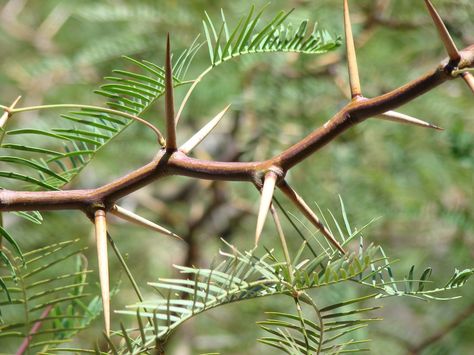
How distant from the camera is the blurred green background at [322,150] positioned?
117cm

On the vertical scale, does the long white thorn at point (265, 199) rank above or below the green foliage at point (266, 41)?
below

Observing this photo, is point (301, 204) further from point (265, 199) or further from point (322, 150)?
point (322, 150)

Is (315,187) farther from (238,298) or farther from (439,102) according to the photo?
(238,298)

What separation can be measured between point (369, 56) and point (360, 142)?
0.54 feet

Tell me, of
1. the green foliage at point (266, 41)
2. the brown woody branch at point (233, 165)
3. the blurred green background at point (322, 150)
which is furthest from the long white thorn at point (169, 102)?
the blurred green background at point (322, 150)

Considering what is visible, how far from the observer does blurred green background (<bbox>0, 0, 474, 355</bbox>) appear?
1.17 meters

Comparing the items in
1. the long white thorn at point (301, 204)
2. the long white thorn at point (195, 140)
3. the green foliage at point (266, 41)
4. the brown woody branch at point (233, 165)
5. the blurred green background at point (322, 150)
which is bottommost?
the long white thorn at point (301, 204)

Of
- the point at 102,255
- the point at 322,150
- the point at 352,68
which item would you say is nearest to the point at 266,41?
the point at 352,68

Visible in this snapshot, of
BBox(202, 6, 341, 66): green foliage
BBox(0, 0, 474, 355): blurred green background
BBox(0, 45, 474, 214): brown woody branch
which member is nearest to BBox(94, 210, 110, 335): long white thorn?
BBox(0, 45, 474, 214): brown woody branch

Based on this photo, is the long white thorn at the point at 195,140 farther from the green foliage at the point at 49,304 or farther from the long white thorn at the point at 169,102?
the green foliage at the point at 49,304

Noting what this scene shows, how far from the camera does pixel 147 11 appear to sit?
1.42 meters

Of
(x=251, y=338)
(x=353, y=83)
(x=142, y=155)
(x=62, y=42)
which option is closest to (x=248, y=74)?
(x=142, y=155)

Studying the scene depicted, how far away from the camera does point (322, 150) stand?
4.63 feet

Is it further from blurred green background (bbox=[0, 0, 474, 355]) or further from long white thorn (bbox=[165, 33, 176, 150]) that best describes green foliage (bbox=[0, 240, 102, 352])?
blurred green background (bbox=[0, 0, 474, 355])
